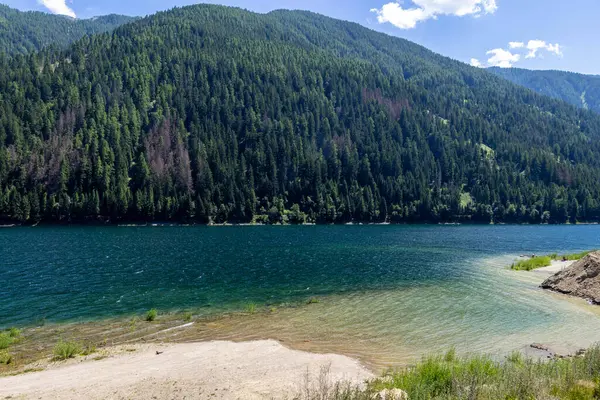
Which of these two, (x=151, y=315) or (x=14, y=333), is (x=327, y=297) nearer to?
(x=151, y=315)

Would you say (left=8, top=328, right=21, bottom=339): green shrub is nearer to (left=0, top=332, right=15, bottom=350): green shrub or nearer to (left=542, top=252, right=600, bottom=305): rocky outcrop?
(left=0, top=332, right=15, bottom=350): green shrub

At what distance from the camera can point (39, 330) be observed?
3050 centimetres

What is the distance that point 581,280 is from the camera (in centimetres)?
4669

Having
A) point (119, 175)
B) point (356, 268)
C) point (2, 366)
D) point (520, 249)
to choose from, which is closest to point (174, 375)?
point (2, 366)

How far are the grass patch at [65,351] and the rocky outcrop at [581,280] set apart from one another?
5099 cm

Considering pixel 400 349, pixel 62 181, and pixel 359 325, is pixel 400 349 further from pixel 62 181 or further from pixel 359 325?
pixel 62 181

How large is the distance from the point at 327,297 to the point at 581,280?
31.7m

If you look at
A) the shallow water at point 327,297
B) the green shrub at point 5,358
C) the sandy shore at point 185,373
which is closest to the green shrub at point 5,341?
the green shrub at point 5,358

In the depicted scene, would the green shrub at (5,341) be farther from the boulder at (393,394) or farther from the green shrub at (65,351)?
the boulder at (393,394)

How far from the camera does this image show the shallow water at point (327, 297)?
29875mm

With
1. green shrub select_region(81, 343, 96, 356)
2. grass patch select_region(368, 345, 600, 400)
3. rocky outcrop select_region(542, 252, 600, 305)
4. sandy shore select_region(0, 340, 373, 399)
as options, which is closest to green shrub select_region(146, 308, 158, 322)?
green shrub select_region(81, 343, 96, 356)

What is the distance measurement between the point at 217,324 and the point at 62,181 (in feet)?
596

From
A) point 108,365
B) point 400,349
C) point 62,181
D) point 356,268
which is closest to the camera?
point 108,365

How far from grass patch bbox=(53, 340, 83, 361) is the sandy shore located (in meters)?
0.91
